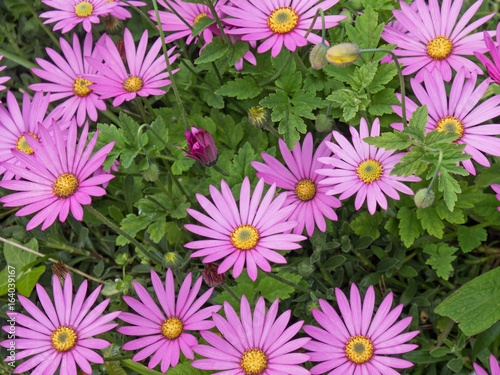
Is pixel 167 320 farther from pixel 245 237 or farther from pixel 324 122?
pixel 324 122

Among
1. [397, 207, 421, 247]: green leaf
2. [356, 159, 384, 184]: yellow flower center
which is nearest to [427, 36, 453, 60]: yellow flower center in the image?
[356, 159, 384, 184]: yellow flower center

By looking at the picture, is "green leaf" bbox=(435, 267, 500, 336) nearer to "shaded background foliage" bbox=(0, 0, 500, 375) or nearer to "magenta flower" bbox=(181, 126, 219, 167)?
"shaded background foliage" bbox=(0, 0, 500, 375)

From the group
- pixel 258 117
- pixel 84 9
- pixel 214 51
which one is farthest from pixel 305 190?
pixel 84 9

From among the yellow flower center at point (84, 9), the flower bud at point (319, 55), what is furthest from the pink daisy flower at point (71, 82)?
the flower bud at point (319, 55)

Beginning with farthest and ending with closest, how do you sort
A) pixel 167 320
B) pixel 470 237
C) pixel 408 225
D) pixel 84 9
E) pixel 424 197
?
pixel 84 9 → pixel 470 237 → pixel 408 225 → pixel 167 320 → pixel 424 197

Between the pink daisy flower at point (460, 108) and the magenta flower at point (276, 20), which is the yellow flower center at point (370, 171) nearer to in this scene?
the pink daisy flower at point (460, 108)

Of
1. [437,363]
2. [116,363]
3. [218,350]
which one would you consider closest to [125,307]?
[116,363]
